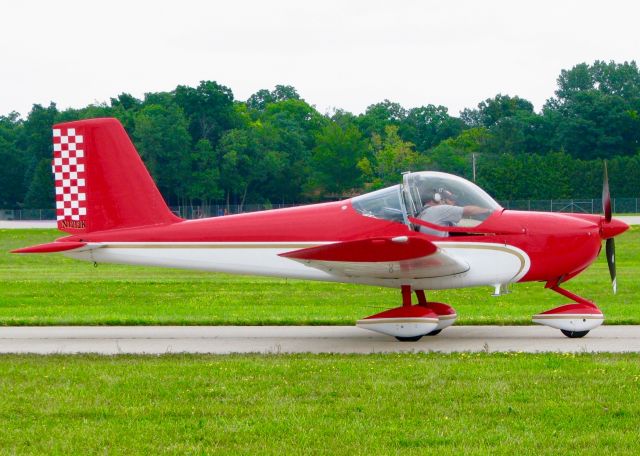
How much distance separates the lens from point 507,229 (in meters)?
13.9

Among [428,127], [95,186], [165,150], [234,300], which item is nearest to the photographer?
[95,186]

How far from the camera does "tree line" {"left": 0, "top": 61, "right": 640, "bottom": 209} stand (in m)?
81.4

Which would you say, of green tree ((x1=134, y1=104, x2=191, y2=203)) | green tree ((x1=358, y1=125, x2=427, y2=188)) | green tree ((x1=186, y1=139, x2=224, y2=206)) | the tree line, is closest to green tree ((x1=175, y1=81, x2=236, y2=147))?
the tree line

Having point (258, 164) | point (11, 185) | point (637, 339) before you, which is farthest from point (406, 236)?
point (11, 185)

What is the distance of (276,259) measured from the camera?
14211 millimetres

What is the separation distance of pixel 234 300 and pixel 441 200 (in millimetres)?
8645

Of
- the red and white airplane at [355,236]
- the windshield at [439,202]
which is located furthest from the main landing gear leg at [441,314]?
the windshield at [439,202]

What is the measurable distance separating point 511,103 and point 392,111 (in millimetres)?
22351

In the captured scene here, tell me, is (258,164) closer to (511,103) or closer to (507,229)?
(511,103)

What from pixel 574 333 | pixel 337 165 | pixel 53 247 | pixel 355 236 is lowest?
pixel 574 333

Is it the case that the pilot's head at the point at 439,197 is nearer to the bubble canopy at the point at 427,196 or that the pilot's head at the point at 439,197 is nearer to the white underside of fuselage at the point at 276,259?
the bubble canopy at the point at 427,196

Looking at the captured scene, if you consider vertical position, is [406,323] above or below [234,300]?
above

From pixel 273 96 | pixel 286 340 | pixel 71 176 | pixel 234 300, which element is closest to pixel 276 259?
pixel 286 340

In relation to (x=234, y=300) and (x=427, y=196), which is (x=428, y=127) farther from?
(x=427, y=196)
